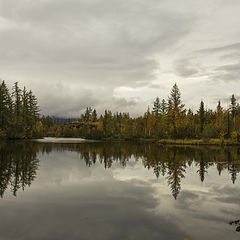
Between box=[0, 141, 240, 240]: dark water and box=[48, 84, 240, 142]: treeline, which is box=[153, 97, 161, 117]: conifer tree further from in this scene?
box=[0, 141, 240, 240]: dark water

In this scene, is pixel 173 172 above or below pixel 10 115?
below

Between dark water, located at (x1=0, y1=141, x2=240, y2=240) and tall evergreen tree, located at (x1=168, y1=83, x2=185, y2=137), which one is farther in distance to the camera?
tall evergreen tree, located at (x1=168, y1=83, x2=185, y2=137)

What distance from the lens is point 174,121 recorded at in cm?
8406

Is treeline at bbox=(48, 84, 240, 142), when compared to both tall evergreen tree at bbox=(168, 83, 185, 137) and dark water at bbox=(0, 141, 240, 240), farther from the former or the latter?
dark water at bbox=(0, 141, 240, 240)

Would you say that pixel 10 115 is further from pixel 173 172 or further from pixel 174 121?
pixel 173 172

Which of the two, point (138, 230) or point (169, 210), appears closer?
point (138, 230)

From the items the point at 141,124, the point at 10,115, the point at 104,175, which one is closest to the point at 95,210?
the point at 104,175

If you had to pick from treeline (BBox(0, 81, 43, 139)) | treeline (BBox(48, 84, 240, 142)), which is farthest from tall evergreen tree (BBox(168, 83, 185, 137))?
treeline (BBox(0, 81, 43, 139))

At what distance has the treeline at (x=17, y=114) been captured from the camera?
8069 cm

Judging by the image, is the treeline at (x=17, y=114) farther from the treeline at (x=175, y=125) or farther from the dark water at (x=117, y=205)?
the dark water at (x=117, y=205)

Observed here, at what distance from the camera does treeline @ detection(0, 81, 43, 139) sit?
80.7 m

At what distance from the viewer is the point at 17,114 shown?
302ft

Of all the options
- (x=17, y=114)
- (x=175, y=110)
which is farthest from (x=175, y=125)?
(x=17, y=114)

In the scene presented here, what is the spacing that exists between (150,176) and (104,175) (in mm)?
4181
